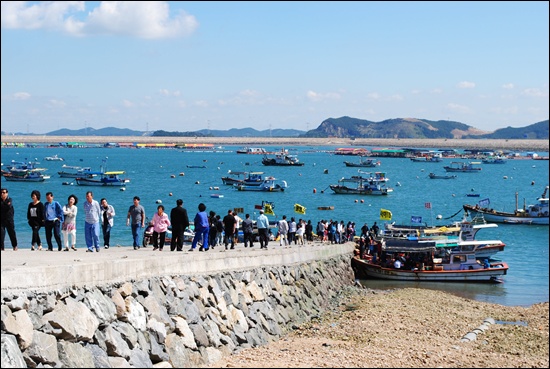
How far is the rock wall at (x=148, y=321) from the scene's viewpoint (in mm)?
10984

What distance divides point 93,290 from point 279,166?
5497 inches


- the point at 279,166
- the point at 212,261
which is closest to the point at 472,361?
the point at 212,261

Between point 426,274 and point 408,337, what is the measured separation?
15346 mm

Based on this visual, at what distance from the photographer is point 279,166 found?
15212 centimetres

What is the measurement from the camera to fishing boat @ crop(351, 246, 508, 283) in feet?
111

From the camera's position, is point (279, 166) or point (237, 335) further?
point (279, 166)

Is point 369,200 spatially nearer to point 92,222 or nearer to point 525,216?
point 525,216

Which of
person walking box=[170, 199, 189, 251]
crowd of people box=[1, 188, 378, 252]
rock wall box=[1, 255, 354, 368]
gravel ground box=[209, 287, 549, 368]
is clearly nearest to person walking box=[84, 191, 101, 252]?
crowd of people box=[1, 188, 378, 252]

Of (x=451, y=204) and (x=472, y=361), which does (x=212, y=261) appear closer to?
(x=472, y=361)

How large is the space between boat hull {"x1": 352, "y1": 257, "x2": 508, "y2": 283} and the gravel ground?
553cm

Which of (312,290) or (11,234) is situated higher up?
(11,234)

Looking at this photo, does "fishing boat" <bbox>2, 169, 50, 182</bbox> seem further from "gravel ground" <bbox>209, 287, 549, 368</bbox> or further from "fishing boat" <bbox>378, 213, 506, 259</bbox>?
"gravel ground" <bbox>209, 287, 549, 368</bbox>

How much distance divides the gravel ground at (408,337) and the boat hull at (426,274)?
218 inches

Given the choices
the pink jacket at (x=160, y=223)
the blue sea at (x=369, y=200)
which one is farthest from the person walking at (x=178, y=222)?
the blue sea at (x=369, y=200)
